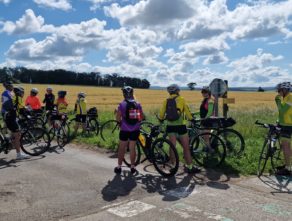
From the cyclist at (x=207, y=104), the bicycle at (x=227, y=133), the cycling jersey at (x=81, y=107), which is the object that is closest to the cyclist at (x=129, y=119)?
the bicycle at (x=227, y=133)

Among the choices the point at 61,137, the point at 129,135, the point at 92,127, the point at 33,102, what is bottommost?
the point at 61,137

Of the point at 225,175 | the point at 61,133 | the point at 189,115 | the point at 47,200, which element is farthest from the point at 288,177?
the point at 61,133

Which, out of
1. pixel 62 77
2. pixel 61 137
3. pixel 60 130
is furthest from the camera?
pixel 62 77

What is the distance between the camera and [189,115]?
838 cm

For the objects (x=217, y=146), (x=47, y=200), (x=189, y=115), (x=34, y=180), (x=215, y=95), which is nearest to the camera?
(x=47, y=200)

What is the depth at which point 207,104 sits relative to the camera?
10.1 m

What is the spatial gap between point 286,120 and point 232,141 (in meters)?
1.85

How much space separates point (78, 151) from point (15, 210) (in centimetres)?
505

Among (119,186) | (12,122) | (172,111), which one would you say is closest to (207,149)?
(172,111)

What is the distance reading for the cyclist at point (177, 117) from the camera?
8258 mm

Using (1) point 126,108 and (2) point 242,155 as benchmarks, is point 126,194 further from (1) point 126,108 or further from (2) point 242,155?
(2) point 242,155

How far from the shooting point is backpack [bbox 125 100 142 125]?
26.3 feet

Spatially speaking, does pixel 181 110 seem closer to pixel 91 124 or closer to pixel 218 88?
pixel 218 88

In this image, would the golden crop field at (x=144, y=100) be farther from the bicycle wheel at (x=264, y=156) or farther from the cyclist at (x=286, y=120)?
the cyclist at (x=286, y=120)
